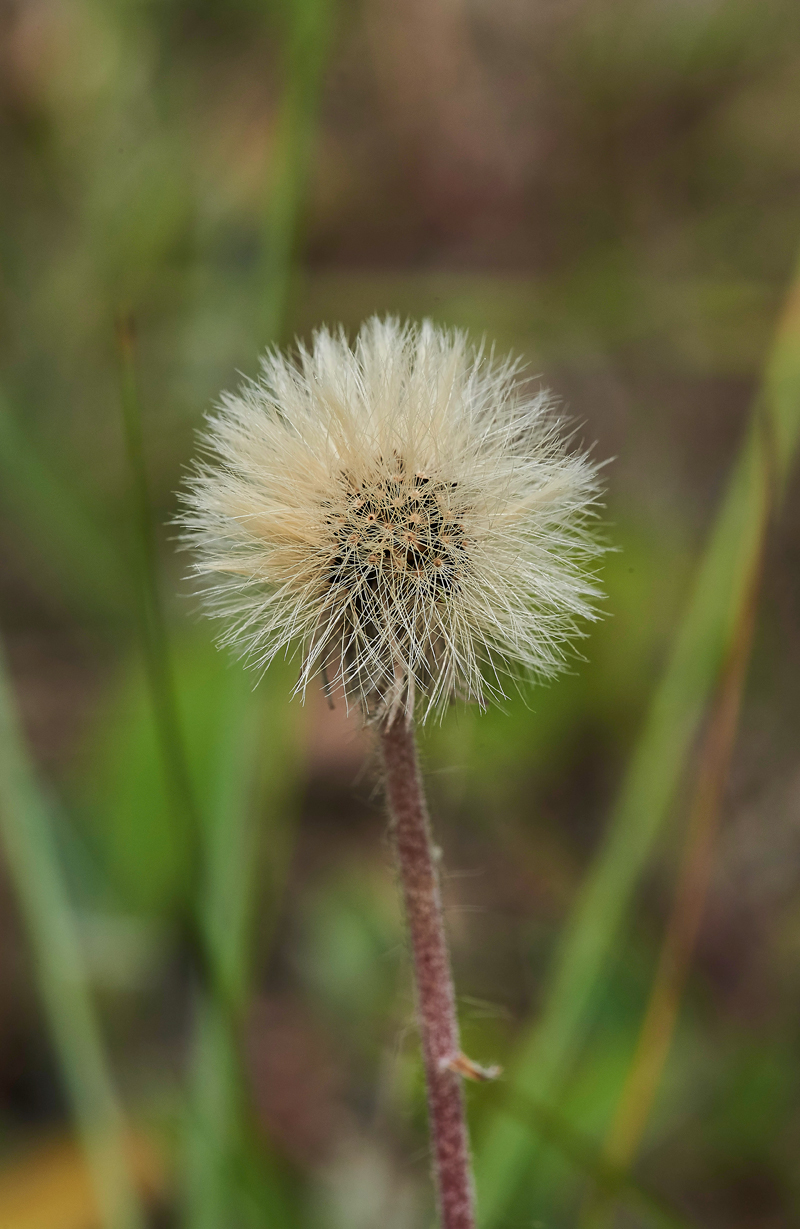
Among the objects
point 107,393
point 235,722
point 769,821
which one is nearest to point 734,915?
point 769,821

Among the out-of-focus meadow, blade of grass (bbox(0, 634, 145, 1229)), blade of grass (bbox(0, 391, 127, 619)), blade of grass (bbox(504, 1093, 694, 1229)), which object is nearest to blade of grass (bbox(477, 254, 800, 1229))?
the out-of-focus meadow

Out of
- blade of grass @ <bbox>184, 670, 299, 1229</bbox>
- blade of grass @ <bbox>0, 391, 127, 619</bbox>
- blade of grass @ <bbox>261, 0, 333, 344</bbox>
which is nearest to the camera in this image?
blade of grass @ <bbox>184, 670, 299, 1229</bbox>

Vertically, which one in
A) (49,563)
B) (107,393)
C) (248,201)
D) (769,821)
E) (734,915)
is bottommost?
(734,915)

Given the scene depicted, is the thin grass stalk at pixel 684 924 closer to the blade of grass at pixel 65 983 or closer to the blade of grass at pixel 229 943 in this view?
the blade of grass at pixel 229 943

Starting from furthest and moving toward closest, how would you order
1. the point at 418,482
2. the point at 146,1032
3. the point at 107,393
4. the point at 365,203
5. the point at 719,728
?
the point at 365,203, the point at 107,393, the point at 146,1032, the point at 719,728, the point at 418,482

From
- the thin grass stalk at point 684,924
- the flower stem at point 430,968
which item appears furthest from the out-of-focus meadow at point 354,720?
the flower stem at point 430,968

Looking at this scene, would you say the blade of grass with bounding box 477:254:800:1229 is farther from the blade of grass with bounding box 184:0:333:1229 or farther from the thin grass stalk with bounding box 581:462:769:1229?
the blade of grass with bounding box 184:0:333:1229

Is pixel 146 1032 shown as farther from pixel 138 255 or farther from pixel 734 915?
pixel 138 255

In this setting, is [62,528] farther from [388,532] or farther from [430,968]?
[430,968]
